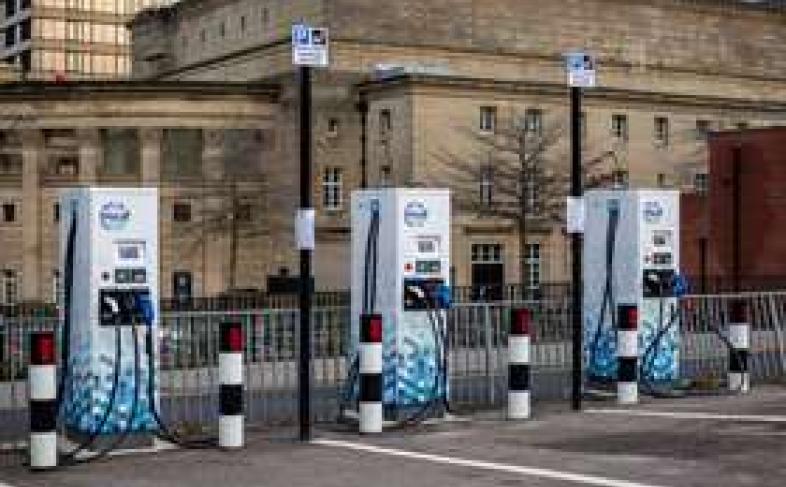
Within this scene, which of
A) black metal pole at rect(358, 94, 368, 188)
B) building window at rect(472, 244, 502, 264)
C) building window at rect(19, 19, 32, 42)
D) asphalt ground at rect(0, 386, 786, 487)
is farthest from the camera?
building window at rect(19, 19, 32, 42)

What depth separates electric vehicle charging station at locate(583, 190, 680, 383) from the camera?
17.8m

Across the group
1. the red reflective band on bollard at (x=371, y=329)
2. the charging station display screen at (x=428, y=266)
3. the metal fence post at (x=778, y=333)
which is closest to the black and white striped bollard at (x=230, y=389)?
the red reflective band on bollard at (x=371, y=329)

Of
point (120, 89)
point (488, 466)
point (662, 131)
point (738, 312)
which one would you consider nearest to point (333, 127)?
point (120, 89)

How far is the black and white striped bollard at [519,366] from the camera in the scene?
51.2 ft

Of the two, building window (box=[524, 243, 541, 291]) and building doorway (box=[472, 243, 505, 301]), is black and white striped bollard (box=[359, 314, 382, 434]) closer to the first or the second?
building doorway (box=[472, 243, 505, 301])

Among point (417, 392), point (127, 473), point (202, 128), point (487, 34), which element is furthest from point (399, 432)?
point (487, 34)

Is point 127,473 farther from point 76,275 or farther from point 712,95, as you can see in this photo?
point 712,95

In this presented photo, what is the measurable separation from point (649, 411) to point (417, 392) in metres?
2.51

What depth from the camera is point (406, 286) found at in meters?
15.6

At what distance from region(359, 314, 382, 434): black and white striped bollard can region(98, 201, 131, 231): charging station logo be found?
8.23ft

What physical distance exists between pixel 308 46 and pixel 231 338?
2.83 metres

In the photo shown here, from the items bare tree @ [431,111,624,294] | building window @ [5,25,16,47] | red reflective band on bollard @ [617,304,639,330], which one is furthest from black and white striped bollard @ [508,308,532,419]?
building window @ [5,25,16,47]

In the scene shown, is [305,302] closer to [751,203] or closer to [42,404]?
[42,404]

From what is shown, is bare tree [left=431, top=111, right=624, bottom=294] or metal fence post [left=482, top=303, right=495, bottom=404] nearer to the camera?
metal fence post [left=482, top=303, right=495, bottom=404]
